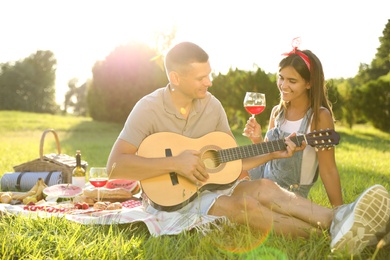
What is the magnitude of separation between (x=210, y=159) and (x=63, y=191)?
6.67 feet

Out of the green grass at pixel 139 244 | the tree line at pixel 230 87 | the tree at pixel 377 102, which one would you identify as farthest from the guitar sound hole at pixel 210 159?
the tree at pixel 377 102

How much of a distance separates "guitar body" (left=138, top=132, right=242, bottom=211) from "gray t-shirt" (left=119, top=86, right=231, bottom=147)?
0.10 metres

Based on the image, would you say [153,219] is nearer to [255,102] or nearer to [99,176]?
[99,176]

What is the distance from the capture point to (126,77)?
2356cm

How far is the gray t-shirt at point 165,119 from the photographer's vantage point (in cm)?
412

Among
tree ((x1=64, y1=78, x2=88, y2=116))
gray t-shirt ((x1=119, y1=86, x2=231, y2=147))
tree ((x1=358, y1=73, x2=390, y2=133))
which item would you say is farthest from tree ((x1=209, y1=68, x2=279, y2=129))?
tree ((x1=64, y1=78, x2=88, y2=116))

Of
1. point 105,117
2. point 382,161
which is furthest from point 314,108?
point 105,117

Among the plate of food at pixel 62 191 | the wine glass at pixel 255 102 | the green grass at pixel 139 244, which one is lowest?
the plate of food at pixel 62 191

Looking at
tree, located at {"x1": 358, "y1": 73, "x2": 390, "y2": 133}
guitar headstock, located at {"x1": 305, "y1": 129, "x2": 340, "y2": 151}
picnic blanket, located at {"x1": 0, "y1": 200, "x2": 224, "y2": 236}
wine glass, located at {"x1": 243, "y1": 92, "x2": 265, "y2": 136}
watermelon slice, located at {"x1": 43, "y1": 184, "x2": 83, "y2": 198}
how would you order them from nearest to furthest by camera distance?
1. picnic blanket, located at {"x1": 0, "y1": 200, "x2": 224, "y2": 236}
2. guitar headstock, located at {"x1": 305, "y1": 129, "x2": 340, "y2": 151}
3. wine glass, located at {"x1": 243, "y1": 92, "x2": 265, "y2": 136}
4. watermelon slice, located at {"x1": 43, "y1": 184, "x2": 83, "y2": 198}
5. tree, located at {"x1": 358, "y1": 73, "x2": 390, "y2": 133}

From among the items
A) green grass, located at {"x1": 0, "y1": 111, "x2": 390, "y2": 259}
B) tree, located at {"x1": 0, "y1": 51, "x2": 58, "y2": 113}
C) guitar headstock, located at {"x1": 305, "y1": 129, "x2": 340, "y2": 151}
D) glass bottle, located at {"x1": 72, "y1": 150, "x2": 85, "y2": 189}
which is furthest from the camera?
tree, located at {"x1": 0, "y1": 51, "x2": 58, "y2": 113}

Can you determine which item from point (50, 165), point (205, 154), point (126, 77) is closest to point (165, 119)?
point (205, 154)

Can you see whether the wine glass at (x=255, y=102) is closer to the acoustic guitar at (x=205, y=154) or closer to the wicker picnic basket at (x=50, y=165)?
the acoustic guitar at (x=205, y=154)

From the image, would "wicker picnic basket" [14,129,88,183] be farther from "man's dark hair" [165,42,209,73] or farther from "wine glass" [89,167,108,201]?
"man's dark hair" [165,42,209,73]

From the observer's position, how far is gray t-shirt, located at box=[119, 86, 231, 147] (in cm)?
412
